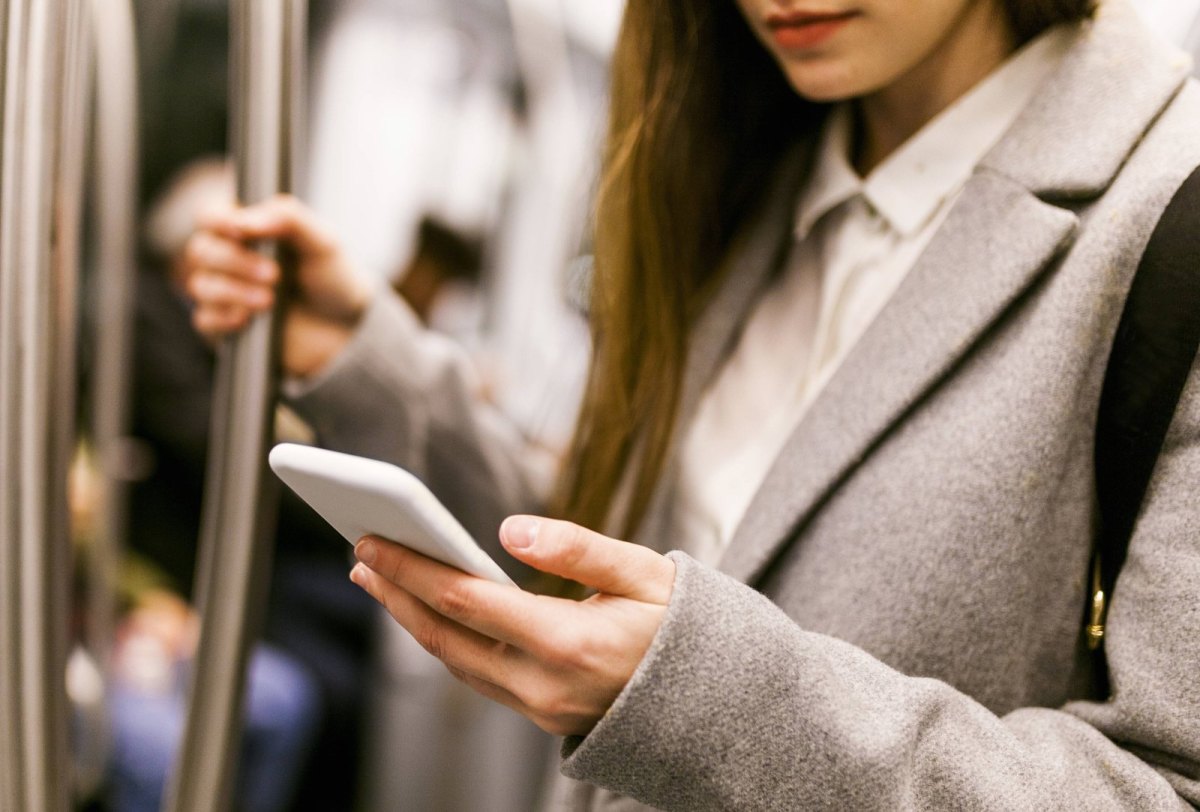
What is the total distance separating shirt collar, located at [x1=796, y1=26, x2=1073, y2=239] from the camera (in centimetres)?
82

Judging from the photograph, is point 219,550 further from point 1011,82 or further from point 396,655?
point 396,655

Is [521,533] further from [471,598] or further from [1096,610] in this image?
[1096,610]

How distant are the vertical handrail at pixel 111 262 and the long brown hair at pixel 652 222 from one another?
58cm

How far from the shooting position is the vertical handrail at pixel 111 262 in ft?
3.97

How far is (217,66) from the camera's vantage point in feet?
10.5

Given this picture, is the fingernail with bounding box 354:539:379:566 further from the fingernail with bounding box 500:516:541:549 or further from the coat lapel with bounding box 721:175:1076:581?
the coat lapel with bounding box 721:175:1076:581

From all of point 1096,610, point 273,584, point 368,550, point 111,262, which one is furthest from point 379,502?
point 273,584

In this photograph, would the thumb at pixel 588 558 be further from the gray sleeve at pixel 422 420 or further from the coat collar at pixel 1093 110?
the gray sleeve at pixel 422 420

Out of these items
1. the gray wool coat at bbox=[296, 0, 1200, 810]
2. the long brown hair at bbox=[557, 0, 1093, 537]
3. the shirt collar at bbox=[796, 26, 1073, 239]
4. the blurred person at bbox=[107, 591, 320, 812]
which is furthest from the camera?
the blurred person at bbox=[107, 591, 320, 812]

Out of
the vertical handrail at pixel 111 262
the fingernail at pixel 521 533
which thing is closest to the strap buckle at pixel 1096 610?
the fingernail at pixel 521 533

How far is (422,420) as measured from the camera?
1139mm

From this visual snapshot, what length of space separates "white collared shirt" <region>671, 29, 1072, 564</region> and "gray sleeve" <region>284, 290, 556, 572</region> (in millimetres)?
312

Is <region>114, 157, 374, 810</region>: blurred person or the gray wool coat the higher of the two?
the gray wool coat

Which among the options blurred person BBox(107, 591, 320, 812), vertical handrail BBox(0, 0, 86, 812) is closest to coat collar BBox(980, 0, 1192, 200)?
vertical handrail BBox(0, 0, 86, 812)
